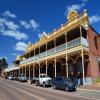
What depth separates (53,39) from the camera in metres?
42.5

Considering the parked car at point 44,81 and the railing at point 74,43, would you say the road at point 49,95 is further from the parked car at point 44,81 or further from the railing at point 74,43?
the railing at point 74,43

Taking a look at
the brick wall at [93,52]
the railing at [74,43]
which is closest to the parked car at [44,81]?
the railing at [74,43]

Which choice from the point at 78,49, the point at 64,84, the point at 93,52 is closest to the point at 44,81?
the point at 64,84

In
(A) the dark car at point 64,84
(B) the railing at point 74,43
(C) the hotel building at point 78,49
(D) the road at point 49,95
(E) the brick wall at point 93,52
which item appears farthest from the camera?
(E) the brick wall at point 93,52

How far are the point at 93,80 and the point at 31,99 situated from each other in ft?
56.7

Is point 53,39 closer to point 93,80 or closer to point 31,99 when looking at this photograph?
point 93,80

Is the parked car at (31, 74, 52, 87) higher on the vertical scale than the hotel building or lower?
lower

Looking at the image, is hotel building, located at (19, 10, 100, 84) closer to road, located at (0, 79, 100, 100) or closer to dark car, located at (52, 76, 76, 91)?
dark car, located at (52, 76, 76, 91)

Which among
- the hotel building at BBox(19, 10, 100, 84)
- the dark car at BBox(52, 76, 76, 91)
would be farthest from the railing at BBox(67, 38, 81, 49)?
the dark car at BBox(52, 76, 76, 91)

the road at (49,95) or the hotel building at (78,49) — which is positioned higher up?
the hotel building at (78,49)

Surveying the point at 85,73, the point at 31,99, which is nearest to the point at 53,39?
the point at 85,73

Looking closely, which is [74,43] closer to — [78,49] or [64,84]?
[78,49]

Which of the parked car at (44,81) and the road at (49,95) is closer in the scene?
the road at (49,95)

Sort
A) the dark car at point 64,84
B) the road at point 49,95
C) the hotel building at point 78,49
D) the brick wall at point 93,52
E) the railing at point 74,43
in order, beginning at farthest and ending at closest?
the brick wall at point 93,52 → the hotel building at point 78,49 → the railing at point 74,43 → the dark car at point 64,84 → the road at point 49,95
